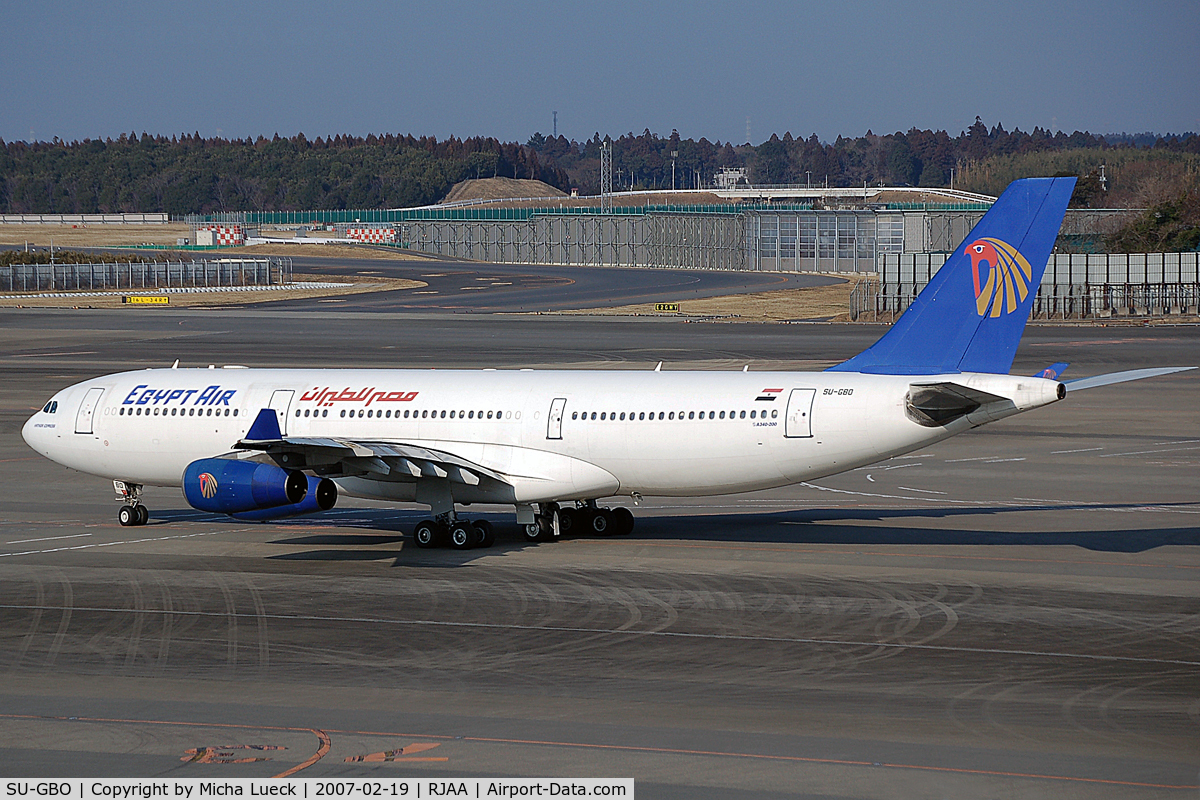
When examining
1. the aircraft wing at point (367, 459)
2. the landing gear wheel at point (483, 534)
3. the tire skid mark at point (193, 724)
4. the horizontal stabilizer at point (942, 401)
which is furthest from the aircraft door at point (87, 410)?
the horizontal stabilizer at point (942, 401)

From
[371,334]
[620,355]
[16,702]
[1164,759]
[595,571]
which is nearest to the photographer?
[1164,759]

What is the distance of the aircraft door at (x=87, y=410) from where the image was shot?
3709 centimetres

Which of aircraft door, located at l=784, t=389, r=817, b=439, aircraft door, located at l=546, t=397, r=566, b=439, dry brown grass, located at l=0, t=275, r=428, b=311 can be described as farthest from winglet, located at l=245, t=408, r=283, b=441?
dry brown grass, located at l=0, t=275, r=428, b=311

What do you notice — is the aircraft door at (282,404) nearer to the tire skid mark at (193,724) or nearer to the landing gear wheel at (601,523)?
the landing gear wheel at (601,523)

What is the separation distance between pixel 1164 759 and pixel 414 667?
438 inches

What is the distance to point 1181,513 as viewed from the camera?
36.2 m

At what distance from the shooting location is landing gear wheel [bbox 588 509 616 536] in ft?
114

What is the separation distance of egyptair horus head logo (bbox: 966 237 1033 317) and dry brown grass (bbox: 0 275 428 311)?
344 ft

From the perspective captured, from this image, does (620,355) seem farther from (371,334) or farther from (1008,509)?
(1008,509)

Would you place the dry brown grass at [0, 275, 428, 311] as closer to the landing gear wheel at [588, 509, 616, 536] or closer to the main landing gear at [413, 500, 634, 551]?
the main landing gear at [413, 500, 634, 551]

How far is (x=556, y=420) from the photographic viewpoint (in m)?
32.9

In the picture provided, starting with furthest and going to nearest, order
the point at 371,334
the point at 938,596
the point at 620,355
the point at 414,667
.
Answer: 1. the point at 371,334
2. the point at 620,355
3. the point at 938,596
4. the point at 414,667

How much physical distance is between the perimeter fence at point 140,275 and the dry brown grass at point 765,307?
48.5 meters

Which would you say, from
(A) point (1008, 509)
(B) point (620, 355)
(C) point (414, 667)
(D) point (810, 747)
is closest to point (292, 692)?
(C) point (414, 667)
